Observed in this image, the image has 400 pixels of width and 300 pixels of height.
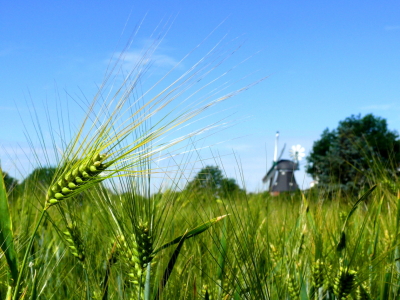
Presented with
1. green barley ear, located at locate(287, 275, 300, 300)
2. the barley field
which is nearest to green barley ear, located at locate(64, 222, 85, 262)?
the barley field

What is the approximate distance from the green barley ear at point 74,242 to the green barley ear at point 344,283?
2.63 ft

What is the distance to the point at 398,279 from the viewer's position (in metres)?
1.77

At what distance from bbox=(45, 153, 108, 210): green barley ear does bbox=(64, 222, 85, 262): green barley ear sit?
357mm

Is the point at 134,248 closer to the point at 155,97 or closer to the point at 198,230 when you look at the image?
the point at 198,230

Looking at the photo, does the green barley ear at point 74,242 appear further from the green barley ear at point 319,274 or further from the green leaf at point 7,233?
the green barley ear at point 319,274

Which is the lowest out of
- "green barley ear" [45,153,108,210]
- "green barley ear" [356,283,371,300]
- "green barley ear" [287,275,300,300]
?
"green barley ear" [356,283,371,300]

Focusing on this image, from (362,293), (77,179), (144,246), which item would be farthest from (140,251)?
(362,293)

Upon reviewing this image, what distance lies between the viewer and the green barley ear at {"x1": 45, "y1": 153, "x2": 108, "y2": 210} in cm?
123

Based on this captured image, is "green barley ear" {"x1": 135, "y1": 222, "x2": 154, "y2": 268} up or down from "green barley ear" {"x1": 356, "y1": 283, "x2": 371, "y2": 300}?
up

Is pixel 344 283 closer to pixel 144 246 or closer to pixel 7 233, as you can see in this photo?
pixel 144 246

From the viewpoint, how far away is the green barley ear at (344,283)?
5.04ft

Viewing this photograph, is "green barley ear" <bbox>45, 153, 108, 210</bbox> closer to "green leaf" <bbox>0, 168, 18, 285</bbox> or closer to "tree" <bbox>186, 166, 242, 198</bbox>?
"green leaf" <bbox>0, 168, 18, 285</bbox>

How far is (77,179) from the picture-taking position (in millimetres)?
1229

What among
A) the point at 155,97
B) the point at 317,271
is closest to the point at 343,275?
the point at 317,271
